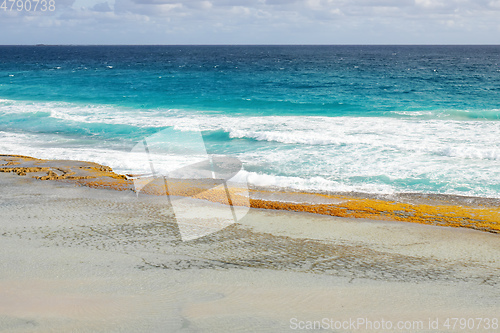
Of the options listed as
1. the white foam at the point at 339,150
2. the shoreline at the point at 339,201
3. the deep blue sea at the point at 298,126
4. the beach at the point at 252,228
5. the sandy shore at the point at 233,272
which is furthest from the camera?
the deep blue sea at the point at 298,126

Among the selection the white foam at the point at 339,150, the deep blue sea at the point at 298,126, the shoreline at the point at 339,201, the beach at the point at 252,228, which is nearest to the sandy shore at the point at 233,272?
the beach at the point at 252,228

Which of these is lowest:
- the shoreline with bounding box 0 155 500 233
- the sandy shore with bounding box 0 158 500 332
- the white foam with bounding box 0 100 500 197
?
the sandy shore with bounding box 0 158 500 332

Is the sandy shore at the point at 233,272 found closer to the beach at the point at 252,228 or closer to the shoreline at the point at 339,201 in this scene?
the beach at the point at 252,228

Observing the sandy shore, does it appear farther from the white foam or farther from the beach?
the white foam

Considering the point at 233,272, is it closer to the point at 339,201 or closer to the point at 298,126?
the point at 339,201

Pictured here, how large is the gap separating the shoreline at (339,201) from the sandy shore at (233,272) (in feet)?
1.41

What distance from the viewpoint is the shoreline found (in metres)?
9.23

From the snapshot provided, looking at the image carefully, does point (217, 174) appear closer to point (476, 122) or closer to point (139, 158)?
point (139, 158)

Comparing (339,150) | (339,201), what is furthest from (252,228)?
(339,150)

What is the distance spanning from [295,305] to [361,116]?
1956cm

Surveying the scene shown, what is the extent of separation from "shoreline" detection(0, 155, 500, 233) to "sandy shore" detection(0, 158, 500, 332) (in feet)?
1.41

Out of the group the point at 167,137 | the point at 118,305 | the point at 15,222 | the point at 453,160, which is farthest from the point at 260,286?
the point at 167,137

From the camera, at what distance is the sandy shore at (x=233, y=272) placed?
5.59 metres

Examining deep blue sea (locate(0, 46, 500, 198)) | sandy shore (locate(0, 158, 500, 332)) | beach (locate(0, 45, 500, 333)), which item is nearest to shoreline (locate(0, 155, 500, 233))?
beach (locate(0, 45, 500, 333))
